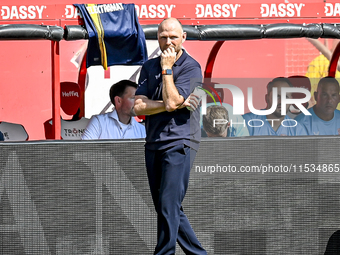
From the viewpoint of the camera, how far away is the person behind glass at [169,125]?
345 centimetres

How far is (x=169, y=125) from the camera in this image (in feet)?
11.5

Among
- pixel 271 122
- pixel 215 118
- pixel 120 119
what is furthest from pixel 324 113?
pixel 120 119

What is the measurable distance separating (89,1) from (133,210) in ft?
14.1

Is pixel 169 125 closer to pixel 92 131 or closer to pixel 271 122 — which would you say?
pixel 271 122

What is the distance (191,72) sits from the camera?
11.6 feet

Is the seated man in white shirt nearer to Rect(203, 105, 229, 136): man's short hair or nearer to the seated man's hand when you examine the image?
Rect(203, 105, 229, 136): man's short hair

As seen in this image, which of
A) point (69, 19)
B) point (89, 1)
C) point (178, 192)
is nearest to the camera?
point (178, 192)

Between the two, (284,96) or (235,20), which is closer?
(284,96)

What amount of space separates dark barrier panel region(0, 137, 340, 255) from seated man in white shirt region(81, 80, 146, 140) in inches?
38.4

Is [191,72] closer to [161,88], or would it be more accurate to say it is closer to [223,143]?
[161,88]

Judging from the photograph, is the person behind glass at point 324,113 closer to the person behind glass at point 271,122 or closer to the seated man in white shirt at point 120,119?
the person behind glass at point 271,122

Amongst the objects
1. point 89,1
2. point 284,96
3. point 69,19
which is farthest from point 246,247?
point 89,1

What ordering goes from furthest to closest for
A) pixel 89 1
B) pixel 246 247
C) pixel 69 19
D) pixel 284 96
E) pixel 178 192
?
1. pixel 89 1
2. pixel 69 19
3. pixel 284 96
4. pixel 246 247
5. pixel 178 192

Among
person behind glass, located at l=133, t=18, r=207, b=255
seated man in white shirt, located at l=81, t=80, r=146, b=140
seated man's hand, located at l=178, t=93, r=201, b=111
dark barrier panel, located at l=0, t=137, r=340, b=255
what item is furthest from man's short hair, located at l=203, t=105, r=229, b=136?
seated man in white shirt, located at l=81, t=80, r=146, b=140
